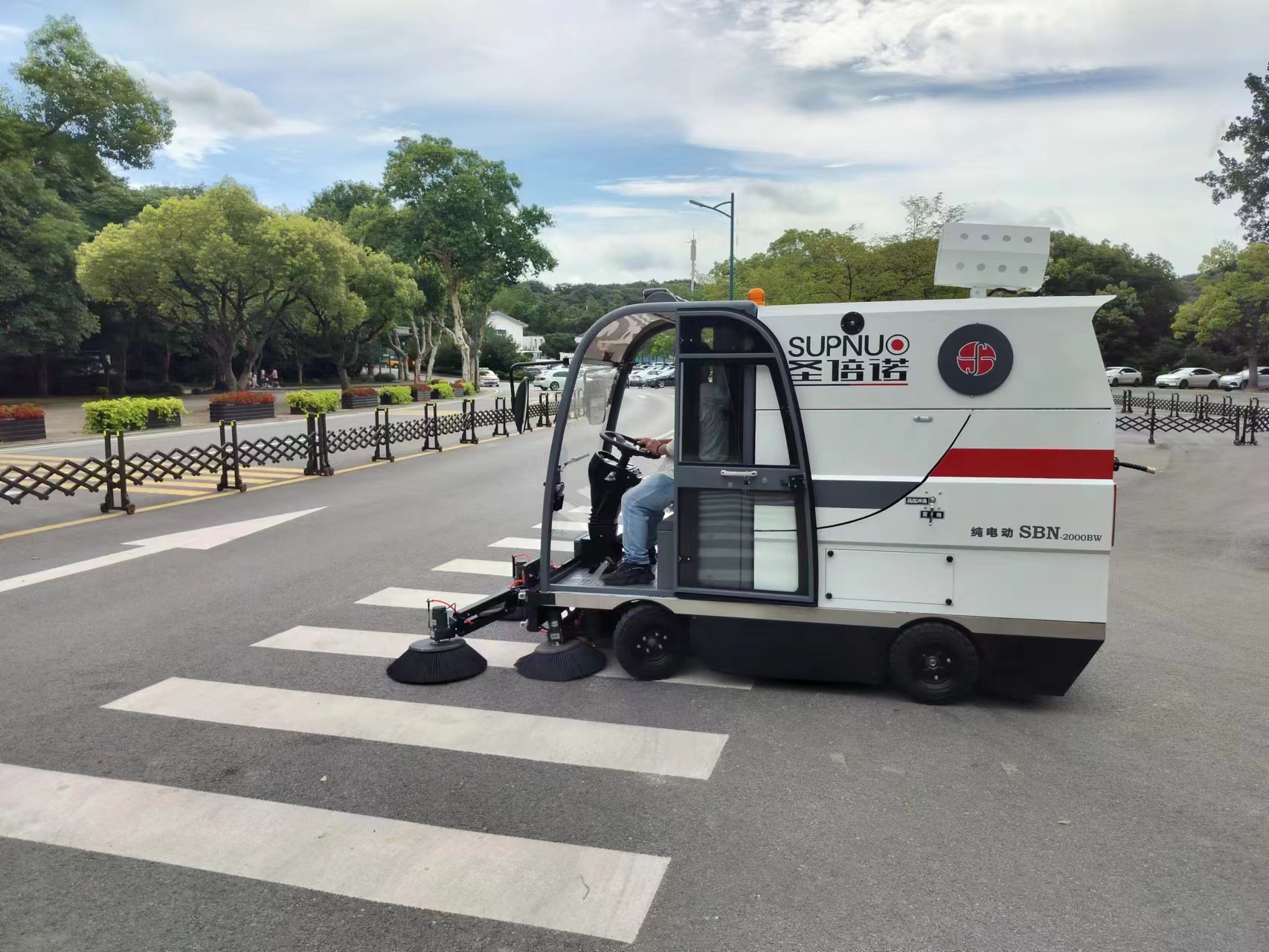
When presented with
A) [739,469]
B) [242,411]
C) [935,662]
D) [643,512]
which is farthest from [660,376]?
[242,411]

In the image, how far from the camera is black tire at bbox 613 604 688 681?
5.68 m

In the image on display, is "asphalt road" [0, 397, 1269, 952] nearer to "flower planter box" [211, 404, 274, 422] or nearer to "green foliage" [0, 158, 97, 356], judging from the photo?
"flower planter box" [211, 404, 274, 422]

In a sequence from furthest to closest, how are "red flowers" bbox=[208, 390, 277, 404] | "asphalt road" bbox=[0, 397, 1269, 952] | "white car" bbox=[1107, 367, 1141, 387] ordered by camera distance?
"white car" bbox=[1107, 367, 1141, 387]
"red flowers" bbox=[208, 390, 277, 404]
"asphalt road" bbox=[0, 397, 1269, 952]

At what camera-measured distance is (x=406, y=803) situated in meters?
4.15

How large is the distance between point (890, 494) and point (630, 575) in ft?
6.46

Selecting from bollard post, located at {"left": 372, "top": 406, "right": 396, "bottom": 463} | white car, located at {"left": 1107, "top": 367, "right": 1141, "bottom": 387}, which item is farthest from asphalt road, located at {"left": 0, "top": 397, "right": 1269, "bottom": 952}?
white car, located at {"left": 1107, "top": 367, "right": 1141, "bottom": 387}

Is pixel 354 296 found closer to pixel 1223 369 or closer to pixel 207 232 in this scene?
pixel 207 232

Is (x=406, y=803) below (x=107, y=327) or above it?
below

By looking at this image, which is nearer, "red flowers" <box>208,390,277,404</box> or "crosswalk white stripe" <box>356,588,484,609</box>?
"crosswalk white stripe" <box>356,588,484,609</box>

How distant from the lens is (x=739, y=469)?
5.34 meters

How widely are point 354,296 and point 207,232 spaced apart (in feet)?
26.7

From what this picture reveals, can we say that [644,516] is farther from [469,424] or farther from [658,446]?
[469,424]

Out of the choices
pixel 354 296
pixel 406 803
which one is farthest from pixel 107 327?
pixel 406 803

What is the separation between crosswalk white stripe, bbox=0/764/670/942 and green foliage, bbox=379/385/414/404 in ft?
122
